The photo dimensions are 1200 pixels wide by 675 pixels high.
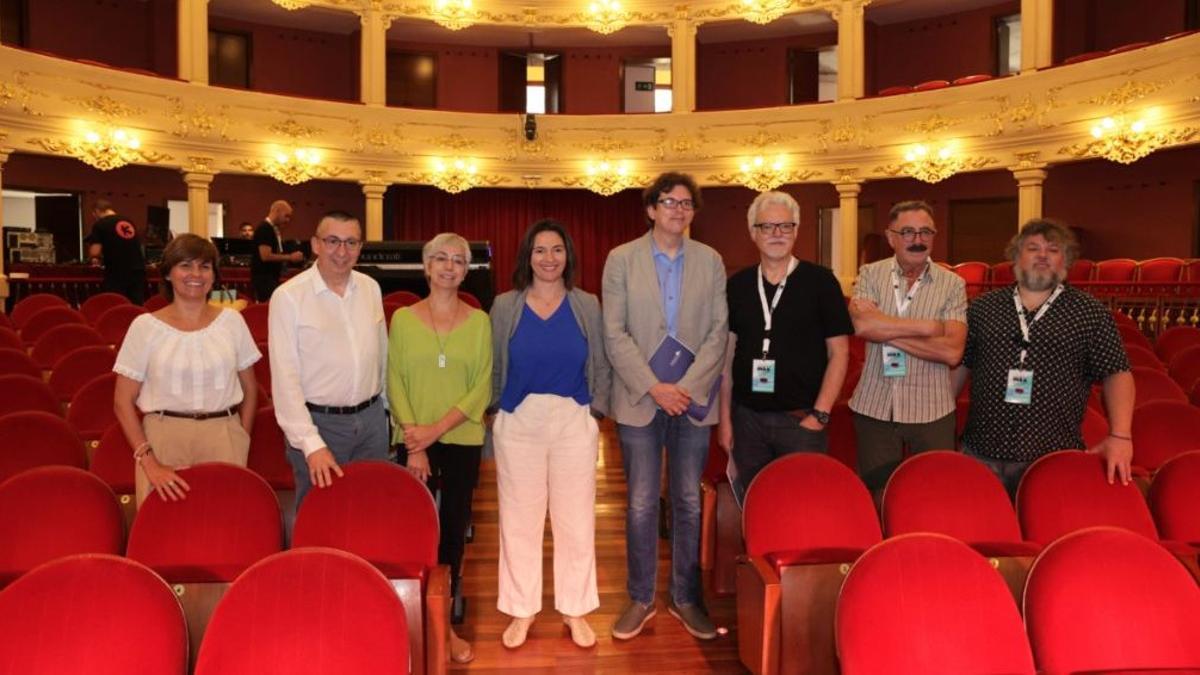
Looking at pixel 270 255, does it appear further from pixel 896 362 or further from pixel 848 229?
pixel 848 229

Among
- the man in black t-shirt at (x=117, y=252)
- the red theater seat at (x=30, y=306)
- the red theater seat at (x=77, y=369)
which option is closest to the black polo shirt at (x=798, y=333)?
the red theater seat at (x=77, y=369)

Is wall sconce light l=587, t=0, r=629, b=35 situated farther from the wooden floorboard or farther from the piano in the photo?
the wooden floorboard

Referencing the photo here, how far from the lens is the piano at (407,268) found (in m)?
7.00

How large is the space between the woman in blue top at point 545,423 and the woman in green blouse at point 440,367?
90 millimetres

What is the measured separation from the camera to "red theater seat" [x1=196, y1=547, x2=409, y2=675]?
172cm

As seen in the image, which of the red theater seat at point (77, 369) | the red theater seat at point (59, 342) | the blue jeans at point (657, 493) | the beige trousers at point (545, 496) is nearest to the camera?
the beige trousers at point (545, 496)

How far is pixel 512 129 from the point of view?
13750 millimetres

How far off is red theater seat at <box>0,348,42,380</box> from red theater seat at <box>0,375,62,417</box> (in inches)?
21.5

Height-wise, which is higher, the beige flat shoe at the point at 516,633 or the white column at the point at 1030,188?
the white column at the point at 1030,188

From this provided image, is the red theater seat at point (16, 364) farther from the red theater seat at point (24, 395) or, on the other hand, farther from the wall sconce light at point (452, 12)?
the wall sconce light at point (452, 12)

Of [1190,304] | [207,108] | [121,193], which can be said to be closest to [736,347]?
[1190,304]

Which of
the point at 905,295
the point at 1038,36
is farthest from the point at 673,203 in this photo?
the point at 1038,36

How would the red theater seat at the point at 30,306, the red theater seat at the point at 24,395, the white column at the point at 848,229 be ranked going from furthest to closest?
the white column at the point at 848,229 → the red theater seat at the point at 30,306 → the red theater seat at the point at 24,395

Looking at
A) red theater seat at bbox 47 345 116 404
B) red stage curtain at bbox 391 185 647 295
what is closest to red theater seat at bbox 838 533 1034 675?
red theater seat at bbox 47 345 116 404
